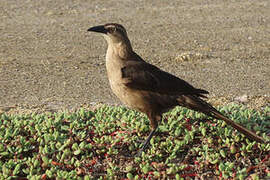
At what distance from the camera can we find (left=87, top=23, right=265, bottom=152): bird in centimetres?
471

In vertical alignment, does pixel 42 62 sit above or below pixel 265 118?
below

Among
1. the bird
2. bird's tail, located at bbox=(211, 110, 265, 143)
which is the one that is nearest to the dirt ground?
bird's tail, located at bbox=(211, 110, 265, 143)

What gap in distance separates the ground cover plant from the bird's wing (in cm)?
52

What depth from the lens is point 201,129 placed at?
5117 mm

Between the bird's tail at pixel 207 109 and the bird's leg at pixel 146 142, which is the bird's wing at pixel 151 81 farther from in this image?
the bird's leg at pixel 146 142

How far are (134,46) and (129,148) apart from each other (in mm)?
5474

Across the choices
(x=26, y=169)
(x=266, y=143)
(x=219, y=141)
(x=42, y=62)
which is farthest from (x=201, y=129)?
(x=42, y=62)

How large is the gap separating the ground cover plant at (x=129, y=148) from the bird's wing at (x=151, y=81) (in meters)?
0.52

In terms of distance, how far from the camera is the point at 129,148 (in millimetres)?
4973

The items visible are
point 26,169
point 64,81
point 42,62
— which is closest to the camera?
point 26,169

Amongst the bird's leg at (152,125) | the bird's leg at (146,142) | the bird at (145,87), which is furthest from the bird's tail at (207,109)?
the bird's leg at (146,142)

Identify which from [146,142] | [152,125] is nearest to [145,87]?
[152,125]

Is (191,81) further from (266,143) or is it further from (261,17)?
(261,17)

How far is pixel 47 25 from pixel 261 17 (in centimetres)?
531
